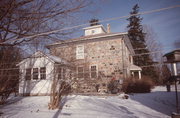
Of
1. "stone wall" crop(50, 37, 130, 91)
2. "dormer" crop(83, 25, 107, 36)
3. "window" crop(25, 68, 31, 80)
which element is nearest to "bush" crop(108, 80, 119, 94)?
"stone wall" crop(50, 37, 130, 91)

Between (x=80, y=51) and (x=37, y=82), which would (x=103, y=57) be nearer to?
(x=80, y=51)

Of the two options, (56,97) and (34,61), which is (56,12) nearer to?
(56,97)

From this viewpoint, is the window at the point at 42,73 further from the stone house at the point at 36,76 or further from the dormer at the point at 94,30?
the dormer at the point at 94,30

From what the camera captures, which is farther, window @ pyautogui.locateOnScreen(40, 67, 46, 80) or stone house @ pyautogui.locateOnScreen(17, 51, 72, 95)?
window @ pyautogui.locateOnScreen(40, 67, 46, 80)

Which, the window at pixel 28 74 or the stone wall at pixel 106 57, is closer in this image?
the window at pixel 28 74

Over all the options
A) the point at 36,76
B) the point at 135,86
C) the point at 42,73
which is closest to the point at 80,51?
the point at 42,73

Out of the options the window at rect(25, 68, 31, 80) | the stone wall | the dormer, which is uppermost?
the dormer

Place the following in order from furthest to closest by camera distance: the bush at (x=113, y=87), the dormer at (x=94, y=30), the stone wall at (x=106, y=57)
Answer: the dormer at (x=94, y=30), the stone wall at (x=106, y=57), the bush at (x=113, y=87)

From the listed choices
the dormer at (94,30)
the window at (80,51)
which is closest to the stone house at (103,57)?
the window at (80,51)

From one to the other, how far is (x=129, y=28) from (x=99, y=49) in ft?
54.3

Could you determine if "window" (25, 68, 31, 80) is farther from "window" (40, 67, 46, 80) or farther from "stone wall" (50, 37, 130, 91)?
"stone wall" (50, 37, 130, 91)

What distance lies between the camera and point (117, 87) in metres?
10.6

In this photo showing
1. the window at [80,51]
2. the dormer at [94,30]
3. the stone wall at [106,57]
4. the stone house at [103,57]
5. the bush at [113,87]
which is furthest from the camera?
the dormer at [94,30]

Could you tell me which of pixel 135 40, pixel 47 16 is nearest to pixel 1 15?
pixel 47 16
